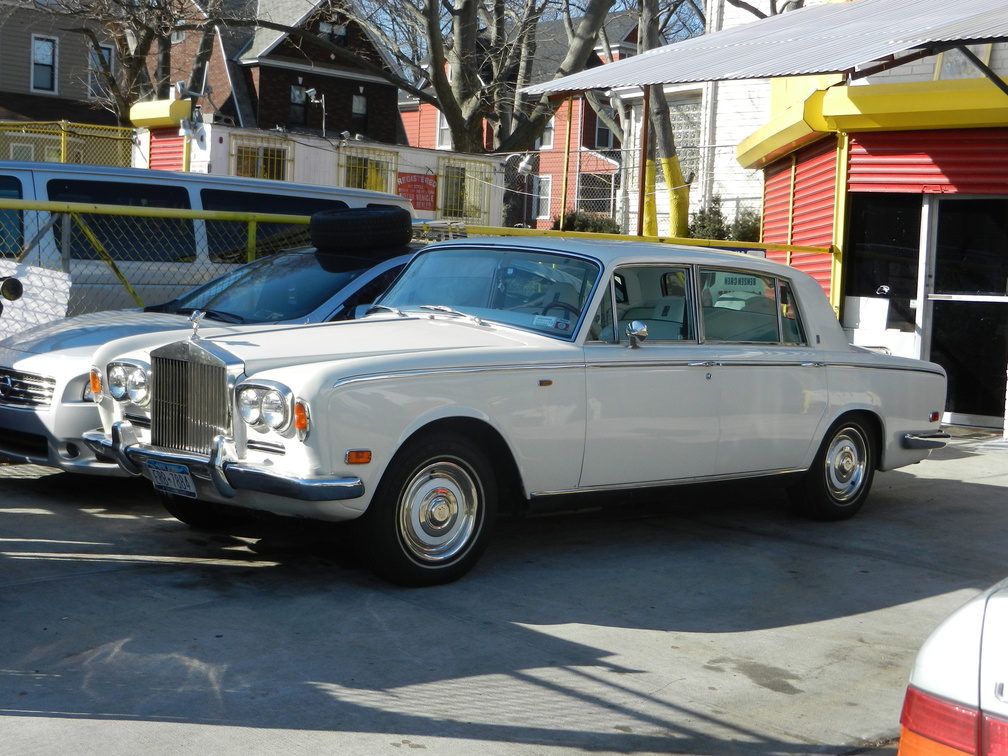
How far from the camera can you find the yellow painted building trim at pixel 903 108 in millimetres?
11453

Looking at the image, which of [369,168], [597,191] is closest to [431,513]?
[369,168]

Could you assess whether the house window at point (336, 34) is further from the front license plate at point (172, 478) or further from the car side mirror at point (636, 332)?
the front license plate at point (172, 478)

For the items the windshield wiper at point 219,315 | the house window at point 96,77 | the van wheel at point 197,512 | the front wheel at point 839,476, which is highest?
the house window at point 96,77

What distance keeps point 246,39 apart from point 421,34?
17100 mm

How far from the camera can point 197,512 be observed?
6605 millimetres

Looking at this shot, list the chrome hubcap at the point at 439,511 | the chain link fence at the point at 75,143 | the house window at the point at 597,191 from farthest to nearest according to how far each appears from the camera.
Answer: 1. the house window at the point at 597,191
2. the chain link fence at the point at 75,143
3. the chrome hubcap at the point at 439,511

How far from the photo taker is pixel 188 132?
1984cm

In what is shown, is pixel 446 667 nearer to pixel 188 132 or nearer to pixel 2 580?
pixel 2 580

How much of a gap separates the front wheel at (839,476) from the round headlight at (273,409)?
3590mm

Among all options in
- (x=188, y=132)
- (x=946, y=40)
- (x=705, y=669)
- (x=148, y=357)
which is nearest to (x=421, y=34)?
(x=188, y=132)

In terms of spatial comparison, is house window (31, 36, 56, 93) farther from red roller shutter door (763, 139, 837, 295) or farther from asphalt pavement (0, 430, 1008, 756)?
asphalt pavement (0, 430, 1008, 756)

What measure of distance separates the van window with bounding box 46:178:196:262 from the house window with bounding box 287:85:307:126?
96.3ft

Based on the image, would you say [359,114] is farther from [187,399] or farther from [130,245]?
[187,399]

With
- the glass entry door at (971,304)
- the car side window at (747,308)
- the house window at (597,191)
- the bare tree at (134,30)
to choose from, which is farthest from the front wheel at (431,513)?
the house window at (597,191)
